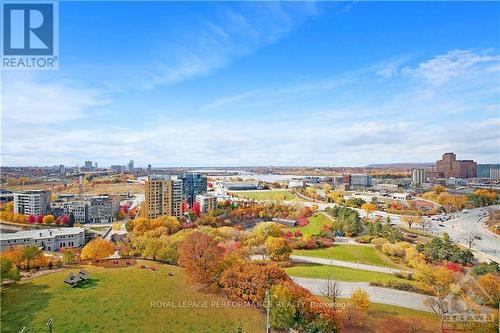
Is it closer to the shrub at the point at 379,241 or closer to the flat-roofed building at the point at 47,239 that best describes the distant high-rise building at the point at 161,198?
the flat-roofed building at the point at 47,239

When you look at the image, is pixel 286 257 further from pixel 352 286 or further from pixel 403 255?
pixel 403 255

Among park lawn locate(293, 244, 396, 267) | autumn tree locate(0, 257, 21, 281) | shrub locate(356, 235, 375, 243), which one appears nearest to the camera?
autumn tree locate(0, 257, 21, 281)

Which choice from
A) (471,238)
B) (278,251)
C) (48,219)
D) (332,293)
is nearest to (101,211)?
(48,219)

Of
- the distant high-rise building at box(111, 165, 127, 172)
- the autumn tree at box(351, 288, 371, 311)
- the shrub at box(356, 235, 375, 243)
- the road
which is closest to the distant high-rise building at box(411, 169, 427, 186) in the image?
the road

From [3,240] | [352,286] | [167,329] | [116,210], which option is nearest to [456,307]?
[352,286]

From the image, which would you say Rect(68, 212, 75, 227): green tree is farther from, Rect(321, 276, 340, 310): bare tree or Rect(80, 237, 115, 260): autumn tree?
Rect(321, 276, 340, 310): bare tree

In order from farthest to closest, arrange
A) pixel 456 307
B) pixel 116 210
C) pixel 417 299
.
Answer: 1. pixel 116 210
2. pixel 417 299
3. pixel 456 307
